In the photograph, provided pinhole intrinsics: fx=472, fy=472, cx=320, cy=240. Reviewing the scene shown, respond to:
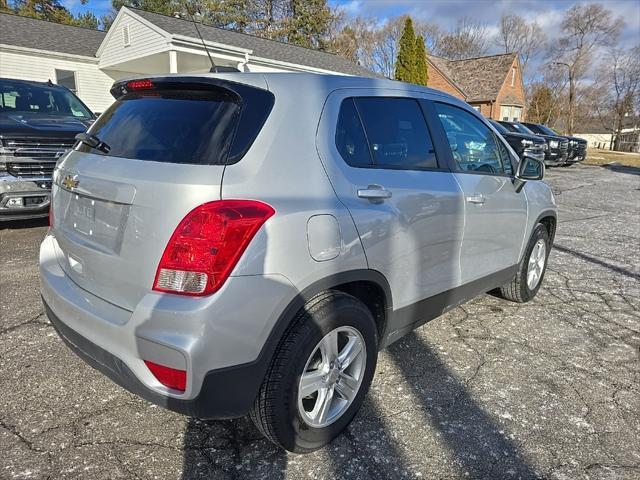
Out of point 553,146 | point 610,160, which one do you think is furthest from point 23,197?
point 610,160

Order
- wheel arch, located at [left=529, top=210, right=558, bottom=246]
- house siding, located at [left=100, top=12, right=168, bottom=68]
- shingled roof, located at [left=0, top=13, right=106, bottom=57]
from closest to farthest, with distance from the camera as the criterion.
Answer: wheel arch, located at [left=529, top=210, right=558, bottom=246], house siding, located at [left=100, top=12, right=168, bottom=68], shingled roof, located at [left=0, top=13, right=106, bottom=57]

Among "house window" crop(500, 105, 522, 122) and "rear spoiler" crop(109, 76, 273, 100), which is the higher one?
"house window" crop(500, 105, 522, 122)

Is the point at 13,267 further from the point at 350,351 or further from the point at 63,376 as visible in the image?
the point at 350,351

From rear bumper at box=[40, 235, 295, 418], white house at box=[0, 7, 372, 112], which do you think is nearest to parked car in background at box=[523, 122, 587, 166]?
white house at box=[0, 7, 372, 112]

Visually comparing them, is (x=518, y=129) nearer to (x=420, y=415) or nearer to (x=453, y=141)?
(x=453, y=141)

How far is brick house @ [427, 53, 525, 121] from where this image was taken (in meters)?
35.9

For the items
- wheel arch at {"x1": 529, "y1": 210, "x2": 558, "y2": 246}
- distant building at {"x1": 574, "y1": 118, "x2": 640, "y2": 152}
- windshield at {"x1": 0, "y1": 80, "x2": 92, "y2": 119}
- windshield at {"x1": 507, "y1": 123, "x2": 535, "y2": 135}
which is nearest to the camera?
wheel arch at {"x1": 529, "y1": 210, "x2": 558, "y2": 246}

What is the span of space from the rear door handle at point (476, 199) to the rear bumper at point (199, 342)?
160 cm

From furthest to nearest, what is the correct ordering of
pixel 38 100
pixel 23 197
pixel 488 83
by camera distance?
pixel 488 83
pixel 38 100
pixel 23 197

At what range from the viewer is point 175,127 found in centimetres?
216

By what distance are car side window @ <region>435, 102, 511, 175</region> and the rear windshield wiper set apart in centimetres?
202

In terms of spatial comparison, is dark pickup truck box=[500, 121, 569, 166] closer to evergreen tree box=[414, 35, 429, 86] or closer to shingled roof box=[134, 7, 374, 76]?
shingled roof box=[134, 7, 374, 76]

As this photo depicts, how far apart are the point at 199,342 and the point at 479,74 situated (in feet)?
134

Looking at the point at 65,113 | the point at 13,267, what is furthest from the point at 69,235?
the point at 65,113
